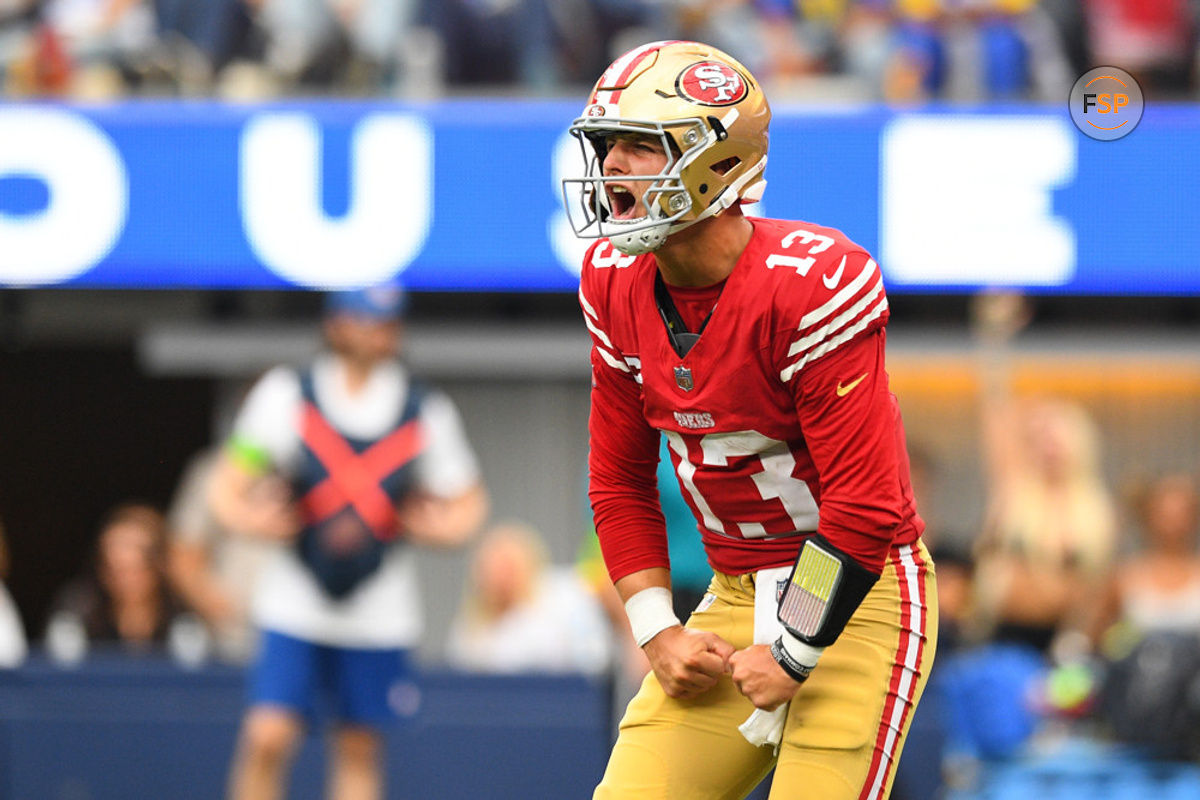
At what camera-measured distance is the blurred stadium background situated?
775 centimetres

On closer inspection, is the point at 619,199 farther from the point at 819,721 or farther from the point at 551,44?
the point at 551,44

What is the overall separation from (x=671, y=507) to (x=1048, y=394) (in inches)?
195

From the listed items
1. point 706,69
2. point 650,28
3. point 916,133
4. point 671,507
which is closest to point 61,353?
point 650,28

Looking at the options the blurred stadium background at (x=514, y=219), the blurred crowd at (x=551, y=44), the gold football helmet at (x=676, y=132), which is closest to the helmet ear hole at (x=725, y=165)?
the gold football helmet at (x=676, y=132)

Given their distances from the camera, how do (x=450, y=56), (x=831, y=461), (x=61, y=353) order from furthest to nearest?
(x=61, y=353) → (x=450, y=56) → (x=831, y=461)

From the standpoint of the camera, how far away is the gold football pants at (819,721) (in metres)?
3.42

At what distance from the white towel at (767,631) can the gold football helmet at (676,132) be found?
721 mm

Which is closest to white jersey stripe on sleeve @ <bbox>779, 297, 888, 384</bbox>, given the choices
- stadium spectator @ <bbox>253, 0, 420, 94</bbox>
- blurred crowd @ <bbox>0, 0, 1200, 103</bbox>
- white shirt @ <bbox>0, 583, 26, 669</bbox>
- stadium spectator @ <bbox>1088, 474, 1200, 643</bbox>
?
stadium spectator @ <bbox>1088, 474, 1200, 643</bbox>

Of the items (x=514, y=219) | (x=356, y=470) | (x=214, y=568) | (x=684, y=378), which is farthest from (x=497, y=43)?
(x=684, y=378)

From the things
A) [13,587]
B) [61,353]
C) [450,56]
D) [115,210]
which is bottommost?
[13,587]

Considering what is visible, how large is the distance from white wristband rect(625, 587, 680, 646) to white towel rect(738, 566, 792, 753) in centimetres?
18

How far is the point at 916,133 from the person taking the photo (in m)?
8.31

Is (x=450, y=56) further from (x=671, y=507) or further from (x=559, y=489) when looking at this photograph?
(x=671, y=507)

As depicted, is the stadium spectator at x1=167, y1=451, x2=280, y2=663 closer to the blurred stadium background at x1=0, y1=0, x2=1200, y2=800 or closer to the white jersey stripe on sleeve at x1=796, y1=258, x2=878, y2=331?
the blurred stadium background at x1=0, y1=0, x2=1200, y2=800
